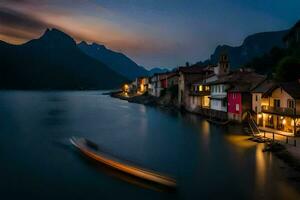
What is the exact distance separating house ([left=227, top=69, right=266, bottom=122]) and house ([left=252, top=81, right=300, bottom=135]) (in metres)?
2.66

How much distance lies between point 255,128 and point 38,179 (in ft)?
104

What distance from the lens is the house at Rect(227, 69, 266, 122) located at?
2142 inches

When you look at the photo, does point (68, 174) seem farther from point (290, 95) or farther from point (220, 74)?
point (220, 74)

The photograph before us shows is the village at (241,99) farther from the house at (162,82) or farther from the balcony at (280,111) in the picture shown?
the house at (162,82)

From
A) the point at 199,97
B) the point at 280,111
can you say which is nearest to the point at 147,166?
the point at 280,111

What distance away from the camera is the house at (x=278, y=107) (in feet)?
130

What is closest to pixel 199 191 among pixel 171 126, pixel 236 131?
pixel 236 131

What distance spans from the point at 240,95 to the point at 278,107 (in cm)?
1154

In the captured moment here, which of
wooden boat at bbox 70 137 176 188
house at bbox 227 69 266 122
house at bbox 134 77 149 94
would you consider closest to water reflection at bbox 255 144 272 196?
wooden boat at bbox 70 137 176 188

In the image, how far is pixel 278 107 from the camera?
4338cm

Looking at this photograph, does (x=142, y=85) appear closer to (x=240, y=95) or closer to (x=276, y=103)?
(x=240, y=95)

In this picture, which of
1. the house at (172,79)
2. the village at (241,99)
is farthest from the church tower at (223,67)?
the house at (172,79)

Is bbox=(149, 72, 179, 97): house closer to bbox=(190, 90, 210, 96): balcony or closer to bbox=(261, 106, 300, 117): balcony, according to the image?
bbox=(190, 90, 210, 96): balcony

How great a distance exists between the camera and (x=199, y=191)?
80.0 feet
